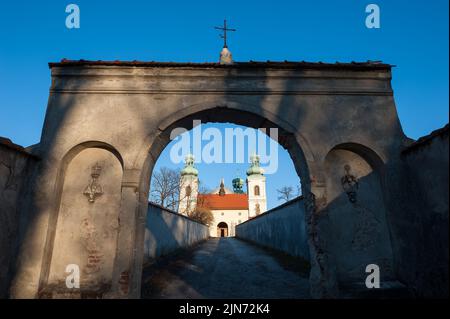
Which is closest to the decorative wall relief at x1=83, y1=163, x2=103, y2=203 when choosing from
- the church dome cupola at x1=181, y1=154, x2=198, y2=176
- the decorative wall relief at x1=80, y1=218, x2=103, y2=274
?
the decorative wall relief at x1=80, y1=218, x2=103, y2=274

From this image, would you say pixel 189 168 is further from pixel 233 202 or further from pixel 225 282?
pixel 225 282

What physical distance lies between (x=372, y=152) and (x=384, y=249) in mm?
2106

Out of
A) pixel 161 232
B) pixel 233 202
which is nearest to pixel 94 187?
pixel 161 232

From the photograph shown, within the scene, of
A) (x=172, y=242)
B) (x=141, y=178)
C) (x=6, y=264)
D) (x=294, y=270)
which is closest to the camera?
(x=6, y=264)

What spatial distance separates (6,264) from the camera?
15.6 ft

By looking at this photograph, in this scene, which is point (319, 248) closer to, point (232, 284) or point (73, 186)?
point (232, 284)

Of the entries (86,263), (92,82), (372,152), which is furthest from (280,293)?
(92,82)

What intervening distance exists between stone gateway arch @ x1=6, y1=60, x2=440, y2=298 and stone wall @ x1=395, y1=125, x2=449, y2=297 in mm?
194

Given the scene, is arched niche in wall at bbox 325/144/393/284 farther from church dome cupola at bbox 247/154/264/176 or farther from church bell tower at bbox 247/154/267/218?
church dome cupola at bbox 247/154/264/176

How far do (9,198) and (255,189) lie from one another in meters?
52.1

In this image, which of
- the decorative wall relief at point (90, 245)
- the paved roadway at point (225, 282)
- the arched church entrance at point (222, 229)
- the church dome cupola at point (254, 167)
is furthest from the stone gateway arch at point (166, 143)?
the arched church entrance at point (222, 229)

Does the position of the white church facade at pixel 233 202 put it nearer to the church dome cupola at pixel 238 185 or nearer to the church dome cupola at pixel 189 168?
the church dome cupola at pixel 189 168

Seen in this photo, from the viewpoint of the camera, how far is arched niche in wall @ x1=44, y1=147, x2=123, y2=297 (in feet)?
16.7

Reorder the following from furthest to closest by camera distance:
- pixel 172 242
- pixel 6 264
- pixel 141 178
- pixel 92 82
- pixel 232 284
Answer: pixel 172 242 < pixel 232 284 < pixel 92 82 < pixel 141 178 < pixel 6 264
